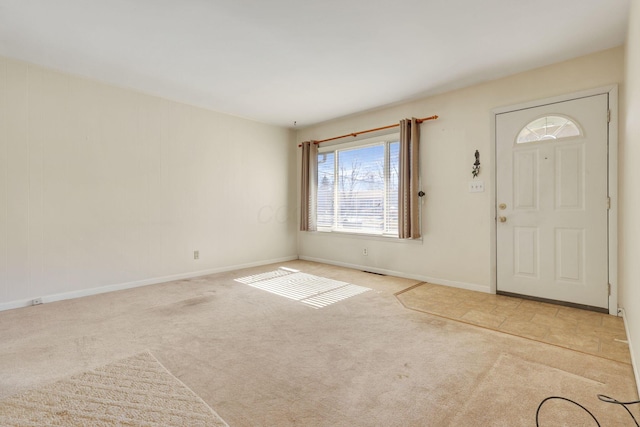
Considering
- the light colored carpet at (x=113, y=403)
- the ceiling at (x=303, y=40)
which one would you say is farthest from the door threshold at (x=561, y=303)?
the light colored carpet at (x=113, y=403)

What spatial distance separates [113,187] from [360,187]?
11.0 ft

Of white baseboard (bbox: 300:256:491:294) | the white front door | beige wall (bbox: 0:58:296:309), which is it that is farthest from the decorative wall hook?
beige wall (bbox: 0:58:296:309)

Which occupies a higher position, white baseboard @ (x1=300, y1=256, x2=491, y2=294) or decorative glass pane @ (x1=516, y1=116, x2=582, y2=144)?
decorative glass pane @ (x1=516, y1=116, x2=582, y2=144)

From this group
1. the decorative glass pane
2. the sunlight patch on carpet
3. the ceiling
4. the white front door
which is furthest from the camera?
the sunlight patch on carpet

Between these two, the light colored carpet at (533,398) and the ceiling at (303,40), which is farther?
the ceiling at (303,40)

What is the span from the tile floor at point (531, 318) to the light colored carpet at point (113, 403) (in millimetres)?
2241

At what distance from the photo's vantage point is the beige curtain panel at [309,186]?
17.7 feet

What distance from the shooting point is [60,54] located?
292cm

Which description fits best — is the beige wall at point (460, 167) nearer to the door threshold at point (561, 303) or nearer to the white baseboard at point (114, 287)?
the door threshold at point (561, 303)

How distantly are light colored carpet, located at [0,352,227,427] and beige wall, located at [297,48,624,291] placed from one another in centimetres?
Answer: 326

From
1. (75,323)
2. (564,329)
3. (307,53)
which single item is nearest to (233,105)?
(307,53)

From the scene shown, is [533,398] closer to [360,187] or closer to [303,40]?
[303,40]

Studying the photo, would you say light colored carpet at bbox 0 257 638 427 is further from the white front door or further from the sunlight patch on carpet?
the white front door

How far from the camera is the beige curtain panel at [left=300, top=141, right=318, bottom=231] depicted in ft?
17.7
